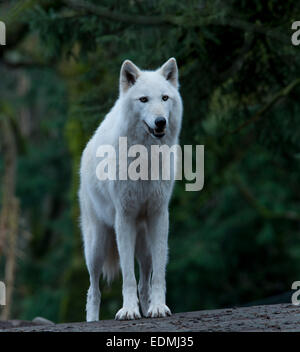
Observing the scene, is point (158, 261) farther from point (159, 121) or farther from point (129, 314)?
point (159, 121)

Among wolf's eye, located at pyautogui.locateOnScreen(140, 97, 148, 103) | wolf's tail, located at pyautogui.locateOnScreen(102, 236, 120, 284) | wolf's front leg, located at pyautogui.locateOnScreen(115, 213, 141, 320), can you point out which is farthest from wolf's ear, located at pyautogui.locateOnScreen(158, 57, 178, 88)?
wolf's tail, located at pyautogui.locateOnScreen(102, 236, 120, 284)

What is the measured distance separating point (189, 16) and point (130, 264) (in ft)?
12.2

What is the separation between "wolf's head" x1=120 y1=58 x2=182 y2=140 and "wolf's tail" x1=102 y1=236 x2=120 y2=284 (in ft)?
4.82

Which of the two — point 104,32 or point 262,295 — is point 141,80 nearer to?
point 104,32

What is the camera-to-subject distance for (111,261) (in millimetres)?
7859

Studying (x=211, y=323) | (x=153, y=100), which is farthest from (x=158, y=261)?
(x=153, y=100)

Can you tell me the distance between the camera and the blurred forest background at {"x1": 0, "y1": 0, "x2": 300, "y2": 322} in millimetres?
9914

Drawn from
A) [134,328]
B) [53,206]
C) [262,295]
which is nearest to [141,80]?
[134,328]

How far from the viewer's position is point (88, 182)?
768 centimetres

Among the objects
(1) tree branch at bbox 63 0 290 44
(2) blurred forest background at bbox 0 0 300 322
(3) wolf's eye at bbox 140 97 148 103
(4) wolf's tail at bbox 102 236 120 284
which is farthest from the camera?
(2) blurred forest background at bbox 0 0 300 322

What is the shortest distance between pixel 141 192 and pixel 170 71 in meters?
1.17

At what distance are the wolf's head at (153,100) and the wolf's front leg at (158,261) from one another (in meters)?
0.80

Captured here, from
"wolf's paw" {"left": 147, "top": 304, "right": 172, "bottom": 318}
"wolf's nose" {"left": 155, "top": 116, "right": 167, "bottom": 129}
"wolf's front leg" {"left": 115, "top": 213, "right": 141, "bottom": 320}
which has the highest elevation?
"wolf's nose" {"left": 155, "top": 116, "right": 167, "bottom": 129}

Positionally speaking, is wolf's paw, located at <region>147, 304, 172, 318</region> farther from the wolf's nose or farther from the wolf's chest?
the wolf's nose
